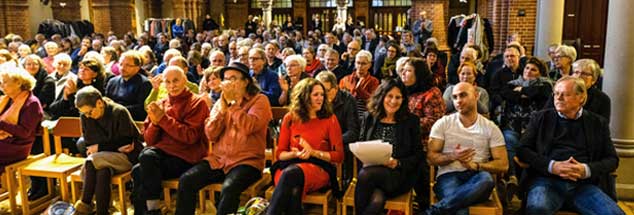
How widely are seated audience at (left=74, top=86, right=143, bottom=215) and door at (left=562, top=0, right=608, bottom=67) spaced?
999 centimetres

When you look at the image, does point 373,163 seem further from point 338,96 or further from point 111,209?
point 111,209

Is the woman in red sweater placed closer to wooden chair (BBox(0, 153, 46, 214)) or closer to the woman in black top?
the woman in black top

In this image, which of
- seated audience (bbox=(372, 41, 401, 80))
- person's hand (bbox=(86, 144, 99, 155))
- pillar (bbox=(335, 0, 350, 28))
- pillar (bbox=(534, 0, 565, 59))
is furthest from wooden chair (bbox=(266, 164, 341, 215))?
pillar (bbox=(335, 0, 350, 28))

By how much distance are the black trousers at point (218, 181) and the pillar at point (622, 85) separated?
303 centimetres

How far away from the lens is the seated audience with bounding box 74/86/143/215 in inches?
169

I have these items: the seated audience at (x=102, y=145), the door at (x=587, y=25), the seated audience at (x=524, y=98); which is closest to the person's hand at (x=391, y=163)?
the seated audience at (x=524, y=98)

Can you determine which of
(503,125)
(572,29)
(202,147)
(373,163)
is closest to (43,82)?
(202,147)

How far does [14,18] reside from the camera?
1431 centimetres

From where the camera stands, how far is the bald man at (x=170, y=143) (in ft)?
13.7

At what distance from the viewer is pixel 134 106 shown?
17.7ft

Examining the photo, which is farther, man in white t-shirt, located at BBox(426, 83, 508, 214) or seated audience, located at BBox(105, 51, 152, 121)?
seated audience, located at BBox(105, 51, 152, 121)

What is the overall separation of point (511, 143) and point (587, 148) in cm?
117

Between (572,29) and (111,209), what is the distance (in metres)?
10.4

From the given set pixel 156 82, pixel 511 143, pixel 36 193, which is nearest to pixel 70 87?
pixel 156 82
